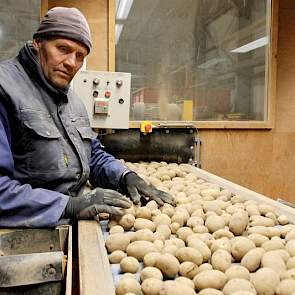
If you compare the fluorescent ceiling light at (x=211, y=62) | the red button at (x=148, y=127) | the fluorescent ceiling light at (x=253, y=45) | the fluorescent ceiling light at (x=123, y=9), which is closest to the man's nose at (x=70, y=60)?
the red button at (x=148, y=127)

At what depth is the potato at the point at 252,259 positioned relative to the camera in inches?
34.8

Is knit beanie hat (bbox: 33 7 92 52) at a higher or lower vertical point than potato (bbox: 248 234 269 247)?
higher

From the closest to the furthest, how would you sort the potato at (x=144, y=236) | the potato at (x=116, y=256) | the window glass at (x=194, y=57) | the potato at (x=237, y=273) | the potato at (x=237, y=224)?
the potato at (x=237, y=273), the potato at (x=116, y=256), the potato at (x=144, y=236), the potato at (x=237, y=224), the window glass at (x=194, y=57)

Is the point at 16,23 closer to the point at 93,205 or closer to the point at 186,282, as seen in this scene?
the point at 93,205

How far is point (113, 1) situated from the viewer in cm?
254

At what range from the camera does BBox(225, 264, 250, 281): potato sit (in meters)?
0.81

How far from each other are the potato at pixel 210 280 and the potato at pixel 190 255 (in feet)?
0.30

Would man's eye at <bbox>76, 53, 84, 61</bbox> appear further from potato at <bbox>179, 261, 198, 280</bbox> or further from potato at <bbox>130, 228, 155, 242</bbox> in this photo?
potato at <bbox>179, 261, 198, 280</bbox>

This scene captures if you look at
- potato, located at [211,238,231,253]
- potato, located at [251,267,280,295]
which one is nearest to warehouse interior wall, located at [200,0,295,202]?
potato, located at [211,238,231,253]

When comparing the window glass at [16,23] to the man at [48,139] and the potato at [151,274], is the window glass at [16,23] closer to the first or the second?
the man at [48,139]

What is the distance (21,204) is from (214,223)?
59 cm

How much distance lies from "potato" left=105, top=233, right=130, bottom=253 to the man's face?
2.16 feet

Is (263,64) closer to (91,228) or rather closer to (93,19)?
(93,19)

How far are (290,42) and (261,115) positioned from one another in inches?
24.1
